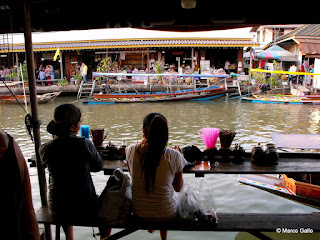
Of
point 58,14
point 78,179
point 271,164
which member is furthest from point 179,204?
point 58,14

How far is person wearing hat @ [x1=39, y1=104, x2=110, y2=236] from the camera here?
2.26 meters

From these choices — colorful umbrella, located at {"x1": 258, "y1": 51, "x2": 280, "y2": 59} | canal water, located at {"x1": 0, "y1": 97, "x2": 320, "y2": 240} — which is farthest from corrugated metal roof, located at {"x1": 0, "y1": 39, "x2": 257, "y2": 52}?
canal water, located at {"x1": 0, "y1": 97, "x2": 320, "y2": 240}

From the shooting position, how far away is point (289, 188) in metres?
3.95

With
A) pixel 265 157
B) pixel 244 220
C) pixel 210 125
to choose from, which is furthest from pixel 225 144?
pixel 210 125

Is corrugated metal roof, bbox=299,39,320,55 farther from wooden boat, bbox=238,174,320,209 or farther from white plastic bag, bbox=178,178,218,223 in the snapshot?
white plastic bag, bbox=178,178,218,223

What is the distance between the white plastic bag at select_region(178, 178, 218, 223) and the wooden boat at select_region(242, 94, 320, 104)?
44.9 feet

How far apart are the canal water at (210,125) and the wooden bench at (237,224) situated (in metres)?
1.10

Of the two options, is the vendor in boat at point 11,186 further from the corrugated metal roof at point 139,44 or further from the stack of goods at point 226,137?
the corrugated metal roof at point 139,44

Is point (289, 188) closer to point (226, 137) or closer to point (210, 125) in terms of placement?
point (226, 137)

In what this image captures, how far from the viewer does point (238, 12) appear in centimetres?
305

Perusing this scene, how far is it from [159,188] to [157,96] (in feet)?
45.0

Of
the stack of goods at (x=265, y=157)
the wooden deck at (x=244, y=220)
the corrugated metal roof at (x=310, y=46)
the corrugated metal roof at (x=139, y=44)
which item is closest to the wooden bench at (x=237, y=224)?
the wooden deck at (x=244, y=220)

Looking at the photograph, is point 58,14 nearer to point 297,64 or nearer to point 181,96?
point 181,96

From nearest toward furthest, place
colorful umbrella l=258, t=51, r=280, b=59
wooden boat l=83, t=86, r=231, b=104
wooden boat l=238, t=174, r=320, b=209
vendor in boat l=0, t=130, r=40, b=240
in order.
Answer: vendor in boat l=0, t=130, r=40, b=240, wooden boat l=238, t=174, r=320, b=209, wooden boat l=83, t=86, r=231, b=104, colorful umbrella l=258, t=51, r=280, b=59
